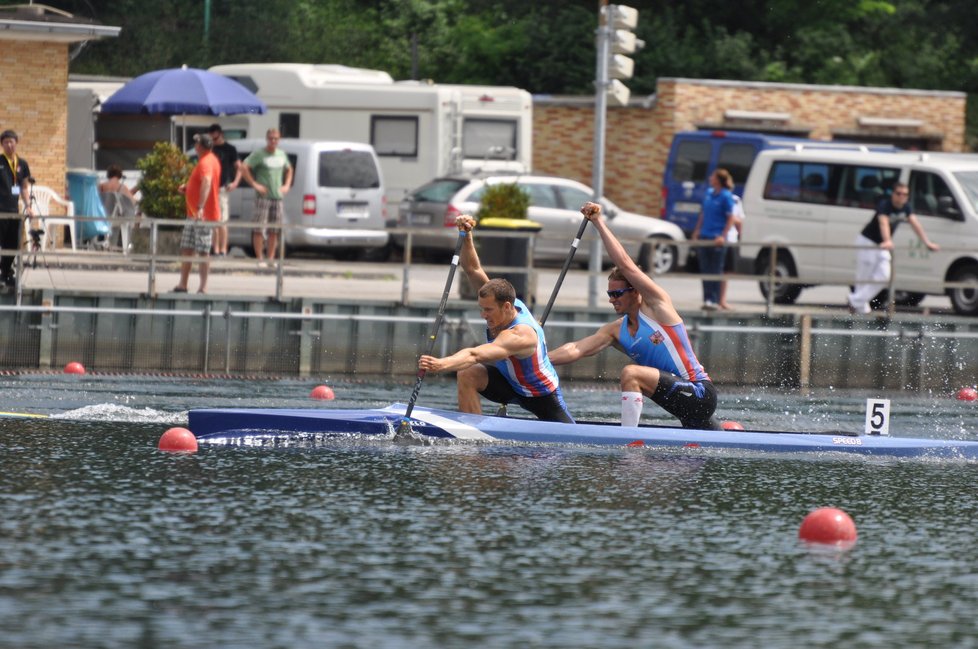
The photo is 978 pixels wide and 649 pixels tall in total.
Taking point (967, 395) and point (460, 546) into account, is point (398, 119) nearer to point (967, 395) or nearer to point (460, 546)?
point (967, 395)

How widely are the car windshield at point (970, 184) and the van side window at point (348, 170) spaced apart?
8.41 m

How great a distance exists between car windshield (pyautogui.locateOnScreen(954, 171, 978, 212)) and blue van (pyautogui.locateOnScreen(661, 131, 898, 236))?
6.52 m

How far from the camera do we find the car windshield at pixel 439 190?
89.2 feet

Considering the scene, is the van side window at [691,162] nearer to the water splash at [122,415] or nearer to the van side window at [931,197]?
the van side window at [931,197]

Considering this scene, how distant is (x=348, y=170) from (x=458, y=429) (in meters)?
14.4

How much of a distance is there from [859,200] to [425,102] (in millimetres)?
8066

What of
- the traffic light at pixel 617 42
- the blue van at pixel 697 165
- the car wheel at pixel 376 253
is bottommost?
the car wheel at pixel 376 253

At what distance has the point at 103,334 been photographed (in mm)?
18891

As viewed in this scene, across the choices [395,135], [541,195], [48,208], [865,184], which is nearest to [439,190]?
[541,195]

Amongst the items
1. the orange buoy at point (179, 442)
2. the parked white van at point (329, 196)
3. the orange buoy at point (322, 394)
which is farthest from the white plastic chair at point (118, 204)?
the orange buoy at point (179, 442)

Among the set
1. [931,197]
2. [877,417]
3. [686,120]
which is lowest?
[877,417]

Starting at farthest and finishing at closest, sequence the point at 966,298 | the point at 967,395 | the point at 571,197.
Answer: the point at 571,197
the point at 966,298
the point at 967,395

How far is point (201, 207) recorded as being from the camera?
66.9 feet

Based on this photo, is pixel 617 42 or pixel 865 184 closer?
pixel 617 42
